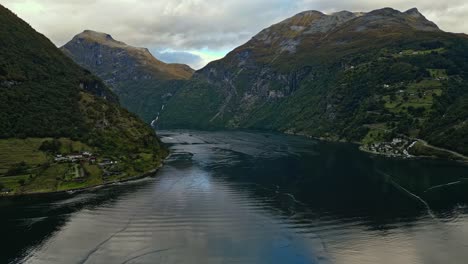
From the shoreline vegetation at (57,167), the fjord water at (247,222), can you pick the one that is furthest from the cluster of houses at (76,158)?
the fjord water at (247,222)

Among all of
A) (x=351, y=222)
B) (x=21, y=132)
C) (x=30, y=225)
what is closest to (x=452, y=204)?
(x=351, y=222)

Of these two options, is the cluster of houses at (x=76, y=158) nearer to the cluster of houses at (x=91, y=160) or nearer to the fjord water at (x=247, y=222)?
the cluster of houses at (x=91, y=160)

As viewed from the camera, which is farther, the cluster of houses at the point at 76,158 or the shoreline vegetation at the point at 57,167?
the cluster of houses at the point at 76,158

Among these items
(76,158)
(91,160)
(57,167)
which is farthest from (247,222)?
(76,158)

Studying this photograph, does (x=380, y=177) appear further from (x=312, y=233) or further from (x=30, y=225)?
(x=30, y=225)

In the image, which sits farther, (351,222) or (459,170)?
(459,170)

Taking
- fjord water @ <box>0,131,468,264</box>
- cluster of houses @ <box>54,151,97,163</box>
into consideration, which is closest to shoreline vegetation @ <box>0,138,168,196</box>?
cluster of houses @ <box>54,151,97,163</box>

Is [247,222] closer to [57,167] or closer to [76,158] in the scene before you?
[57,167]
